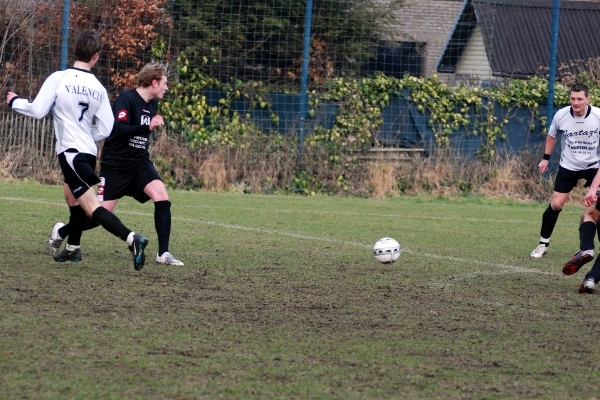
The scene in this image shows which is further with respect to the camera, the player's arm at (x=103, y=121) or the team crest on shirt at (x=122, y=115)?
the team crest on shirt at (x=122, y=115)

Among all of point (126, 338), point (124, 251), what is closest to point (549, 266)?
point (124, 251)

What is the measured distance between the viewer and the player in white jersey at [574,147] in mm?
9664

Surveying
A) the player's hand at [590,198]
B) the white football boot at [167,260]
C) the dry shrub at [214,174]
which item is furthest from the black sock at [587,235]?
the dry shrub at [214,174]

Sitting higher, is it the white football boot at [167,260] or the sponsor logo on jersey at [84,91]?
the sponsor logo on jersey at [84,91]

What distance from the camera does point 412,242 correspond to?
34.0 feet

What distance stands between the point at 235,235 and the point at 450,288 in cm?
354

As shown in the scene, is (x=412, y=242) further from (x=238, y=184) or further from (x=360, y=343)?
(x=238, y=184)

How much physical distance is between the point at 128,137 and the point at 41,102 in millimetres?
986

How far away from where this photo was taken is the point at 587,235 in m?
7.93

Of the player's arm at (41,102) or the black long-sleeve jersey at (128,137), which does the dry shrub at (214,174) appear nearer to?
the black long-sleeve jersey at (128,137)

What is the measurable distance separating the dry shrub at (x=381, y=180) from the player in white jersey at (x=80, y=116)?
31.0 ft

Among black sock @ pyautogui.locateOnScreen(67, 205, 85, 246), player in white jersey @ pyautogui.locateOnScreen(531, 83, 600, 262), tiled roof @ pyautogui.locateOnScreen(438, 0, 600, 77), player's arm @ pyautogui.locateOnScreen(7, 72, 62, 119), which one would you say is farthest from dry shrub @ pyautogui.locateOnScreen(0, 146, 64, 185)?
tiled roof @ pyautogui.locateOnScreen(438, 0, 600, 77)

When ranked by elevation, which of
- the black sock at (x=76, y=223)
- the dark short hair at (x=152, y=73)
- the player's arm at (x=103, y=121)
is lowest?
the black sock at (x=76, y=223)

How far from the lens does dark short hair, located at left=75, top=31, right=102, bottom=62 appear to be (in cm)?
719
